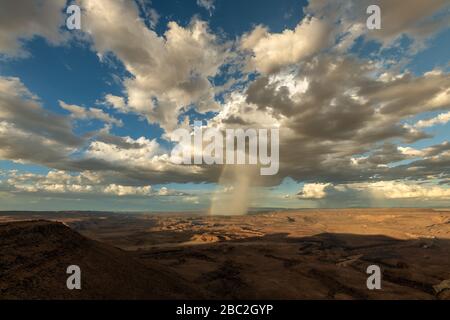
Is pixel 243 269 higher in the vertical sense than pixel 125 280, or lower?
lower

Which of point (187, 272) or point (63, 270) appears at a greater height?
point (63, 270)

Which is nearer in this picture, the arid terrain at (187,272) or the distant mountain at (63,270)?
the distant mountain at (63,270)

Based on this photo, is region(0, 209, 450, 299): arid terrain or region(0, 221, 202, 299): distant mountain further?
region(0, 209, 450, 299): arid terrain

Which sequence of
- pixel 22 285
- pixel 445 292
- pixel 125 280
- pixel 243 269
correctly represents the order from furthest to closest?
pixel 243 269 < pixel 445 292 < pixel 125 280 < pixel 22 285

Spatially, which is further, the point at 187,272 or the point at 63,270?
the point at 187,272
